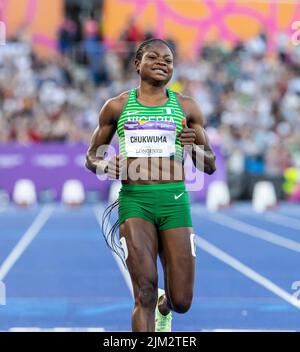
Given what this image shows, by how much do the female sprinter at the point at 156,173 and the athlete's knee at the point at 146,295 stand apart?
0.16ft

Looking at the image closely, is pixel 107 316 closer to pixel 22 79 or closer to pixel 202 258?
pixel 202 258

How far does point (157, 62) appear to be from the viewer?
19.7 feet

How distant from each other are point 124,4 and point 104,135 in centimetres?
2028

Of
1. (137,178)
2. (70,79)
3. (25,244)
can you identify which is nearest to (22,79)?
(70,79)

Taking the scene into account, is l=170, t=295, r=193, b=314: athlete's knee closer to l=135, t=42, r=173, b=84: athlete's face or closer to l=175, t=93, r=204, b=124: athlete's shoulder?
l=175, t=93, r=204, b=124: athlete's shoulder

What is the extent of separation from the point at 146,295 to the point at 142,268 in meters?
0.17

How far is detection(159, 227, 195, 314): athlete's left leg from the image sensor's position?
5988 millimetres

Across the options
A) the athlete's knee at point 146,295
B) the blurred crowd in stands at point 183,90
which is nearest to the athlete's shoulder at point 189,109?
the athlete's knee at point 146,295

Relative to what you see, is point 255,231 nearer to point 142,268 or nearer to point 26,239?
point 26,239

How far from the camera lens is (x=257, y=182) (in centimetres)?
2041

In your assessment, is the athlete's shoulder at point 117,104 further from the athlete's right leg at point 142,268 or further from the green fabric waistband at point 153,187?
the athlete's right leg at point 142,268

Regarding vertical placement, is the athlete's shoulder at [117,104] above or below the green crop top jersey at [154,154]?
above

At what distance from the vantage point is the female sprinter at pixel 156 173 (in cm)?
598

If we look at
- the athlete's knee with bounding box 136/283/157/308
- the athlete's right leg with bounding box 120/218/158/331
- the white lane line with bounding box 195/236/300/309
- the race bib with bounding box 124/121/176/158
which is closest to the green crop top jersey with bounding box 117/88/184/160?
the race bib with bounding box 124/121/176/158
